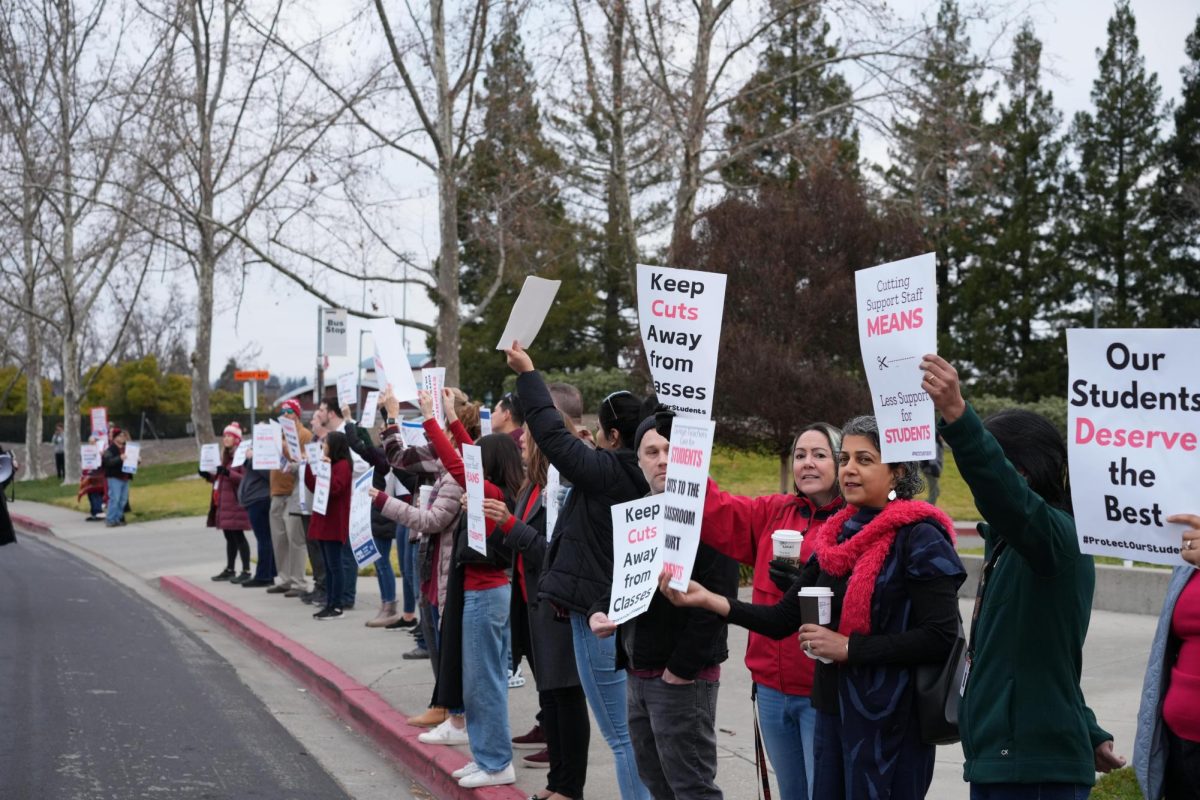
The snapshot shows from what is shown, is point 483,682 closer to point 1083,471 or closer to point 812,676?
point 812,676

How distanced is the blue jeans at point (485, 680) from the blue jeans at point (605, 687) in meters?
1.26

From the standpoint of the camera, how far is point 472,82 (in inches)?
682

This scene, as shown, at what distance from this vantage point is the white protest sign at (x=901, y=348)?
12.2 feet

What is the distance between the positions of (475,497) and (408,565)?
17.3ft

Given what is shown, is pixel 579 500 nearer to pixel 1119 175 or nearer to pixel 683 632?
pixel 683 632

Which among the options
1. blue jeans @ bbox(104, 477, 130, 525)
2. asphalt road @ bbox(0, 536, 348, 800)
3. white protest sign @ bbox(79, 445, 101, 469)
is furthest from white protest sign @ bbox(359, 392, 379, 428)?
white protest sign @ bbox(79, 445, 101, 469)

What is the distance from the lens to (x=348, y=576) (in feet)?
43.1

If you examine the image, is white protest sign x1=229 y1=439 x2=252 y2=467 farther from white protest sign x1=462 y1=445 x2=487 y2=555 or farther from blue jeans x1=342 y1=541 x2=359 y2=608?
white protest sign x1=462 y1=445 x2=487 y2=555

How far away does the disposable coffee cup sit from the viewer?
13.5 ft

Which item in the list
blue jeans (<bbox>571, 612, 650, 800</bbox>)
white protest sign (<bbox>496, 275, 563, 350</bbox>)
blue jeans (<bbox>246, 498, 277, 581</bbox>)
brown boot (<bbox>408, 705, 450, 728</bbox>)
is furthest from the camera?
blue jeans (<bbox>246, 498, 277, 581</bbox>)

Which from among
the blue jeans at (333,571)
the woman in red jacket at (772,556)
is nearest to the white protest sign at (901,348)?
the woman in red jacket at (772,556)

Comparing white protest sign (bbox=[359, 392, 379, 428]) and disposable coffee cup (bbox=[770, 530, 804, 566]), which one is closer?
disposable coffee cup (bbox=[770, 530, 804, 566])

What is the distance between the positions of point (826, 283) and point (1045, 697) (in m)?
15.7

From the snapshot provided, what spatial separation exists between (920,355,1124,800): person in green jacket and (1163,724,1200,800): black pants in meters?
0.19
